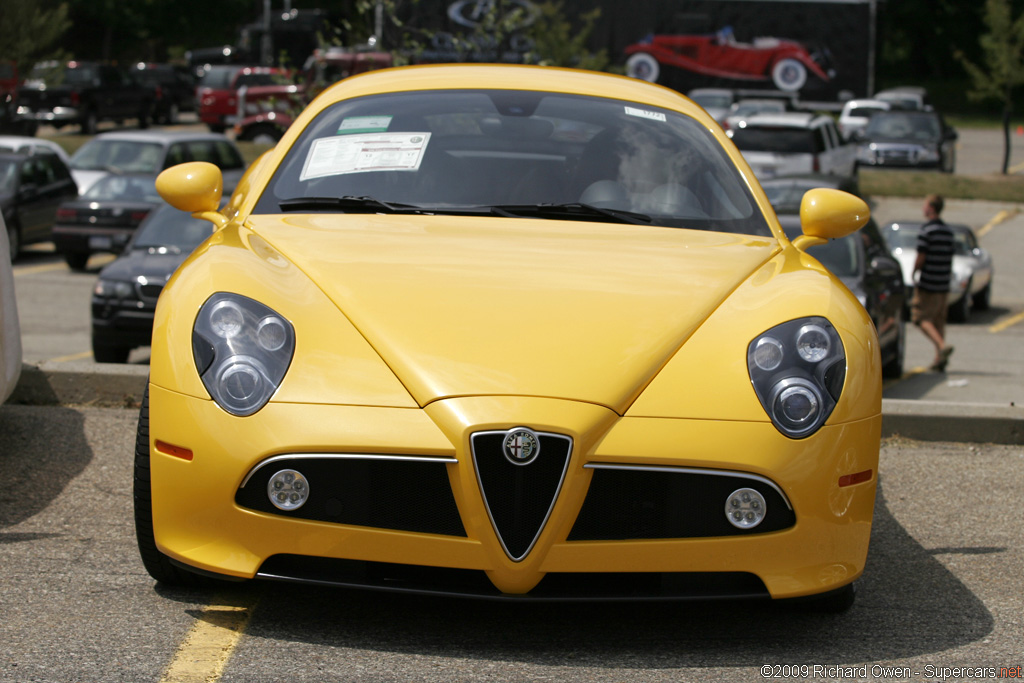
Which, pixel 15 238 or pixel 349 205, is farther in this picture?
pixel 15 238

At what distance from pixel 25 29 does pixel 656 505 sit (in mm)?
25124

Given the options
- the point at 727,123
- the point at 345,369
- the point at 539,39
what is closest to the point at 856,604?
the point at 345,369

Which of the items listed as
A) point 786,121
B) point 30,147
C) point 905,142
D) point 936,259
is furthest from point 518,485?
point 905,142

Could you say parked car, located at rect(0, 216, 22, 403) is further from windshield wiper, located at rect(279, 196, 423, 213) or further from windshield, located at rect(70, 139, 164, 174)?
windshield, located at rect(70, 139, 164, 174)

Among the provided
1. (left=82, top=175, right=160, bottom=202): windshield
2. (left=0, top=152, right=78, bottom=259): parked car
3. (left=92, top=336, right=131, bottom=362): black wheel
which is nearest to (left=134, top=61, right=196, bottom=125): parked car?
(left=0, top=152, right=78, bottom=259): parked car

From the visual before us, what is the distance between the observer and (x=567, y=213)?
4219 millimetres

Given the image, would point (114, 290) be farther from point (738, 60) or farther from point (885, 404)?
point (738, 60)

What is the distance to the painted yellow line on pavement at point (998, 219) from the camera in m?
25.1

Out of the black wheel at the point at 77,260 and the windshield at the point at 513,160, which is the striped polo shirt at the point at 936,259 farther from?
the black wheel at the point at 77,260

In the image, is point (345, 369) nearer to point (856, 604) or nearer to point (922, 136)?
point (856, 604)

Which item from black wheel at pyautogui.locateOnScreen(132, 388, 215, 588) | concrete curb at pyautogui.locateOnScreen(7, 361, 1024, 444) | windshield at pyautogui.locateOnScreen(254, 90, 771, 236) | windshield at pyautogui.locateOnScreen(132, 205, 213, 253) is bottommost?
windshield at pyautogui.locateOnScreen(132, 205, 213, 253)

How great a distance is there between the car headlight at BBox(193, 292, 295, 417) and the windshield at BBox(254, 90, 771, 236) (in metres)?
0.84

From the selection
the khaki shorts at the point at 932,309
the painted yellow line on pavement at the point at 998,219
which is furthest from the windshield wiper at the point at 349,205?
the painted yellow line on pavement at the point at 998,219

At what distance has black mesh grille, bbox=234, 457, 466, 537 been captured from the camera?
A: 10.2ft
